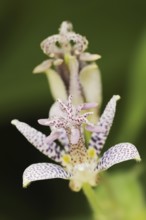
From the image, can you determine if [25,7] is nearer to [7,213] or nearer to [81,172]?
[7,213]

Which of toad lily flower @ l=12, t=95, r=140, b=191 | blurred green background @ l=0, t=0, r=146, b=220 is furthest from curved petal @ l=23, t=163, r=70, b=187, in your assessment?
blurred green background @ l=0, t=0, r=146, b=220

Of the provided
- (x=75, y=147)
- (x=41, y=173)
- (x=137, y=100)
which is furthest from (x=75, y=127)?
(x=137, y=100)

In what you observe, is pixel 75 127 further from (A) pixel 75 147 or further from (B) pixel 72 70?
(B) pixel 72 70

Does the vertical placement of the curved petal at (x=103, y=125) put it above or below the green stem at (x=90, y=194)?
above

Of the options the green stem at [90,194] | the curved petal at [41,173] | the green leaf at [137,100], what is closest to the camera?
the curved petal at [41,173]

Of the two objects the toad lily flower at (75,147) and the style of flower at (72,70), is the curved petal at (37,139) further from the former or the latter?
the style of flower at (72,70)

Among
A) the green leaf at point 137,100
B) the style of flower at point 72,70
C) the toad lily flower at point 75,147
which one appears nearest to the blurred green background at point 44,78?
the green leaf at point 137,100

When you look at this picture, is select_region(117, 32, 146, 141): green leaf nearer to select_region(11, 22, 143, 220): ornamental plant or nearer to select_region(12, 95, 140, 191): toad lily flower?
select_region(11, 22, 143, 220): ornamental plant
